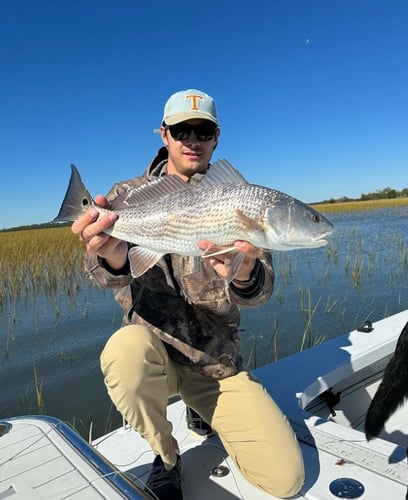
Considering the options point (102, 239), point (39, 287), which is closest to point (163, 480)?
point (102, 239)

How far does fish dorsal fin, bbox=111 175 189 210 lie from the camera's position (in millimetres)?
2807

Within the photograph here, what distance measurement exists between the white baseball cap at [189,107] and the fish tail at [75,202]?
93 centimetres

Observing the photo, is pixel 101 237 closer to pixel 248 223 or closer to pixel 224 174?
pixel 224 174

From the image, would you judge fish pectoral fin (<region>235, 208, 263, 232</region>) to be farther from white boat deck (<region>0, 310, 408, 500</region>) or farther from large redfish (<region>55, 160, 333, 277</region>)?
white boat deck (<region>0, 310, 408, 500</region>)

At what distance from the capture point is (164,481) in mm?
2619

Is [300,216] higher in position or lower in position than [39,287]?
higher

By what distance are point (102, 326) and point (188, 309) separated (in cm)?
599

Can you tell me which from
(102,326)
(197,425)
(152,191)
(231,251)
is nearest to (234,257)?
(231,251)

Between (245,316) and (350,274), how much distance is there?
14.6 ft

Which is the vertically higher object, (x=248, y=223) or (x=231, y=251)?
(x=248, y=223)

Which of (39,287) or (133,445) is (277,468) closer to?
(133,445)

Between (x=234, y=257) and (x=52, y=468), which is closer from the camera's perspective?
(x=52, y=468)

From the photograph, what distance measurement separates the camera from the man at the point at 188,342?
270 centimetres

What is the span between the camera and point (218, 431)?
3039 mm
